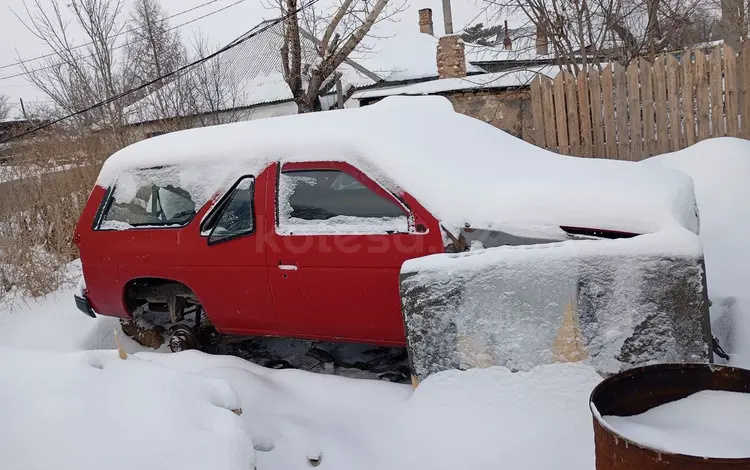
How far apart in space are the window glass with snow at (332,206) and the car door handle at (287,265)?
0.20 meters

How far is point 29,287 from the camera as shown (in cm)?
692

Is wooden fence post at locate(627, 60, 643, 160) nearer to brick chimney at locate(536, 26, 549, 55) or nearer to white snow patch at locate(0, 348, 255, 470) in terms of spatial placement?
brick chimney at locate(536, 26, 549, 55)

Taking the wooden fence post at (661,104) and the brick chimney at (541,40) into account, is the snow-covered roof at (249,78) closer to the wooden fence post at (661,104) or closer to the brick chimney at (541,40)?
the brick chimney at (541,40)

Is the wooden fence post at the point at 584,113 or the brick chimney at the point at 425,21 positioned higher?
the brick chimney at the point at 425,21

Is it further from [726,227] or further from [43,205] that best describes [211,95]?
[726,227]

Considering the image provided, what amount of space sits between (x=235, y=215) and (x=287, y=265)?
59 centimetres

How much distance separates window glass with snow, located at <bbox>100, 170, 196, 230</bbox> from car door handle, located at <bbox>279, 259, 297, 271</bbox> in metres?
0.88

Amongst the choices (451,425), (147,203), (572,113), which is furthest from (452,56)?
(451,425)

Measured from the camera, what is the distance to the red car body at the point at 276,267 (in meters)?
3.92

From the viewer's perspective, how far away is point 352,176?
406cm

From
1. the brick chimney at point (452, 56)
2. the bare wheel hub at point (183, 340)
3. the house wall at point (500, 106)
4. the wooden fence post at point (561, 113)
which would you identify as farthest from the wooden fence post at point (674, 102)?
the brick chimney at point (452, 56)

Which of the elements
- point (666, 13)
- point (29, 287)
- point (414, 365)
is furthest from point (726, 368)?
point (666, 13)

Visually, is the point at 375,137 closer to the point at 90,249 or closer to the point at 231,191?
the point at 231,191

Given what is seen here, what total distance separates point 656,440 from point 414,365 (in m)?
1.55
